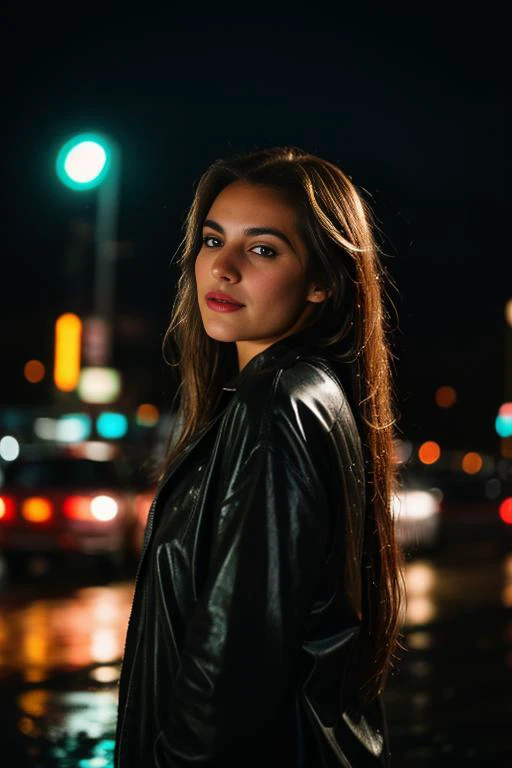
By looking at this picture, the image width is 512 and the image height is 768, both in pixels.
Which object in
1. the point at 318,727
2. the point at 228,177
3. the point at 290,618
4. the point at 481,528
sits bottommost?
the point at 481,528

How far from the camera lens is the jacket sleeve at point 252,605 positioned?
2023mm

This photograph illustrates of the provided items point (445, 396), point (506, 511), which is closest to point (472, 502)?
point (506, 511)

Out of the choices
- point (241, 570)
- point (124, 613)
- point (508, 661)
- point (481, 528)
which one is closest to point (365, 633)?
point (241, 570)

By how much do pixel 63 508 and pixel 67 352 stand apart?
11.6 m

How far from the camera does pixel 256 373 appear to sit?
2352 mm

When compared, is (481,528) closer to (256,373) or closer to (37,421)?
(37,421)

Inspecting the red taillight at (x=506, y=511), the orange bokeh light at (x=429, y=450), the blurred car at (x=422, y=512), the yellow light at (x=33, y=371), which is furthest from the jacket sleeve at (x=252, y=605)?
the yellow light at (x=33, y=371)

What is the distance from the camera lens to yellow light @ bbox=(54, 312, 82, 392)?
27578mm

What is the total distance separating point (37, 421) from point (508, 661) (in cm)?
2845

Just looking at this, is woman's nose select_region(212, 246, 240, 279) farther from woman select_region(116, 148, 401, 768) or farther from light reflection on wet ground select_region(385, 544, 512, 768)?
light reflection on wet ground select_region(385, 544, 512, 768)

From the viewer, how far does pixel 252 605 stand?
207 centimetres

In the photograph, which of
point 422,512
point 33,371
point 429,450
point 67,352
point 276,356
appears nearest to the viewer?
point 276,356

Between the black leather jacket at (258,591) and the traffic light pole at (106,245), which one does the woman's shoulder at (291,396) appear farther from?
the traffic light pole at (106,245)

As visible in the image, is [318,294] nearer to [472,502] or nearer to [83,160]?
[83,160]
